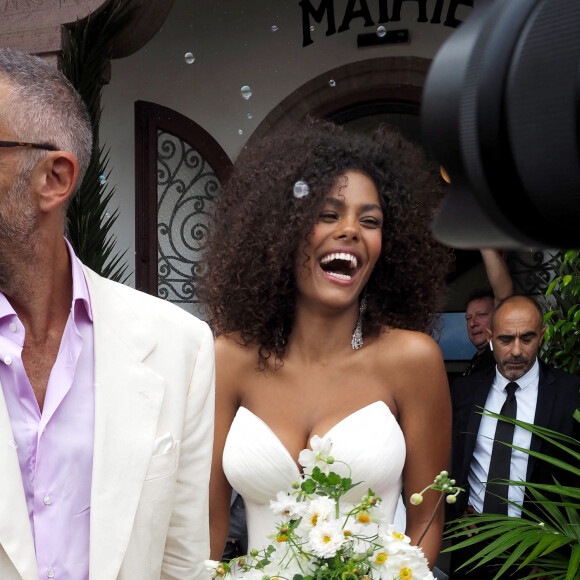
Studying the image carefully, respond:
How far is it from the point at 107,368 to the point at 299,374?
3.36 ft

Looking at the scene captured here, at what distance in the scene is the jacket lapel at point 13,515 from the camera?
1.75m

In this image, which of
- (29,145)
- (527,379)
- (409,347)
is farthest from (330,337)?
(527,379)

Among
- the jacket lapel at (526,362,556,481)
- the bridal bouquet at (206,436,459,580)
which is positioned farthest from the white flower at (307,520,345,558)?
the jacket lapel at (526,362,556,481)

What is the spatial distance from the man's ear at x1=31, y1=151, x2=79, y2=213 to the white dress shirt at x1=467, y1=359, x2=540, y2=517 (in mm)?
2450

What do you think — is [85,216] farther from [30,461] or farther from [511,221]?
[511,221]

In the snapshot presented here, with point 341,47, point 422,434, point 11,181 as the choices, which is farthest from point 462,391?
point 341,47

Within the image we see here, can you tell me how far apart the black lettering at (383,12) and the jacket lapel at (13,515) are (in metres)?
6.14

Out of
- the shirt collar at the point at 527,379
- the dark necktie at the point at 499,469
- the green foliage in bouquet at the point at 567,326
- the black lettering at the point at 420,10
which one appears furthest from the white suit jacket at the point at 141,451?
the black lettering at the point at 420,10

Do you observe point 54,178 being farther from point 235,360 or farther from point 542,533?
point 542,533

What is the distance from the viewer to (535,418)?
418cm

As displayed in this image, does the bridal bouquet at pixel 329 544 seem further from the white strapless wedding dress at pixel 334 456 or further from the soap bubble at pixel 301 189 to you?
the soap bubble at pixel 301 189

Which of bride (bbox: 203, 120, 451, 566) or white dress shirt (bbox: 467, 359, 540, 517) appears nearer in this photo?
bride (bbox: 203, 120, 451, 566)

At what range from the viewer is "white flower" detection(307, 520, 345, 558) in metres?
1.78

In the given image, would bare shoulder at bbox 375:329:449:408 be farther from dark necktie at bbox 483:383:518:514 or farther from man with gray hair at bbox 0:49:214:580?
dark necktie at bbox 483:383:518:514
